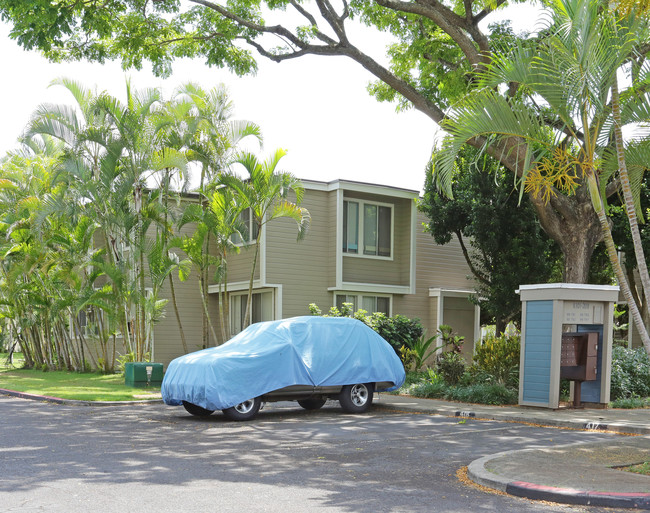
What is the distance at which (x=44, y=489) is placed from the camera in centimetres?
703

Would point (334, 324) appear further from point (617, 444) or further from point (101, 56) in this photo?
point (101, 56)

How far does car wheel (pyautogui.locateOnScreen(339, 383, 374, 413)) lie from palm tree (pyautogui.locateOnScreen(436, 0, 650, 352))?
615 centimetres

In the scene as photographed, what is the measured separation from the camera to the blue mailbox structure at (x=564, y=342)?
14.4 meters

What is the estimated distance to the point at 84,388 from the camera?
19.3m

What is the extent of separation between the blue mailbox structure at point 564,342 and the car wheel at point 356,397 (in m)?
3.12

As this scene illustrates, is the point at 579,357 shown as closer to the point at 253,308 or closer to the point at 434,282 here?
the point at 434,282

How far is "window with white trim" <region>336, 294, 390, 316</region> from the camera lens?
24781 mm

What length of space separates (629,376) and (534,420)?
15.9 feet

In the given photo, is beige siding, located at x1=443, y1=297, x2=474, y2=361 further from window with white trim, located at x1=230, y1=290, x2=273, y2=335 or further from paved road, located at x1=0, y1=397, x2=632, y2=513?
paved road, located at x1=0, y1=397, x2=632, y2=513

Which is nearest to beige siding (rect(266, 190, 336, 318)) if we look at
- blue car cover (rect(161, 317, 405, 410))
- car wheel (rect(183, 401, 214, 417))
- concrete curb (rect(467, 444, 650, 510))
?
blue car cover (rect(161, 317, 405, 410))

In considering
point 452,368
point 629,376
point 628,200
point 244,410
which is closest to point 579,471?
point 628,200

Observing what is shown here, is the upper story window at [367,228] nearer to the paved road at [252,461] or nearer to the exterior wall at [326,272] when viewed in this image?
the exterior wall at [326,272]

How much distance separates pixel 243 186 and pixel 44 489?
14.4m

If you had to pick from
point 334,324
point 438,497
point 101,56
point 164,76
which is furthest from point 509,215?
point 438,497
